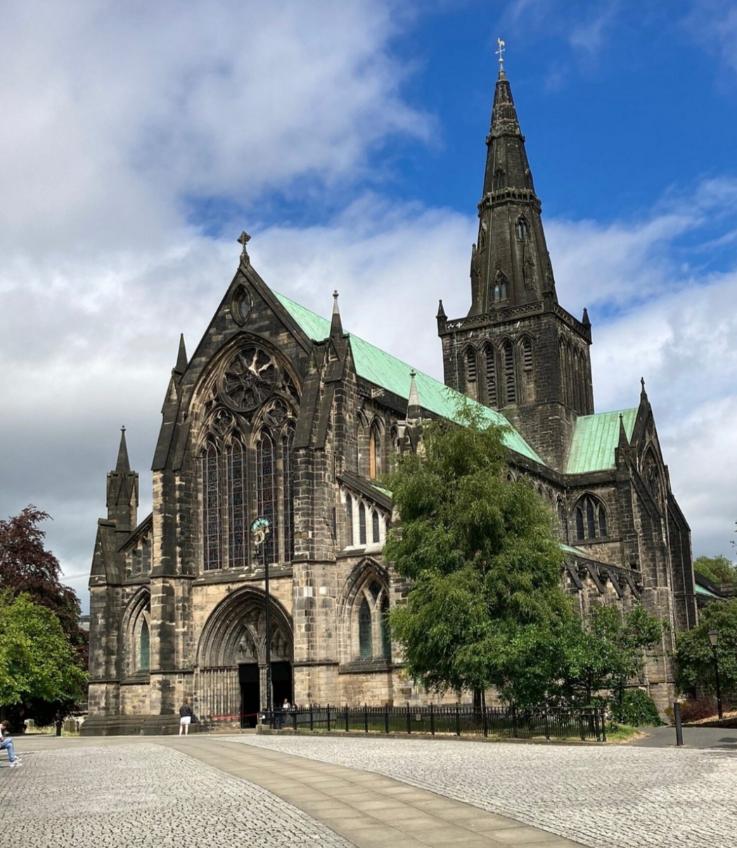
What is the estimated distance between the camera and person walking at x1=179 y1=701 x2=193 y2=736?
130ft

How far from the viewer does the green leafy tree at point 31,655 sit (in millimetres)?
46125

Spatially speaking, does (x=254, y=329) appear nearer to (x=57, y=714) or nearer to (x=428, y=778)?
(x=57, y=714)

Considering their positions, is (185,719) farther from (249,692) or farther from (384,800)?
(384,800)

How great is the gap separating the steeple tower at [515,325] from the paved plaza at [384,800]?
42180mm

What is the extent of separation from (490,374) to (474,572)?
34.3 metres

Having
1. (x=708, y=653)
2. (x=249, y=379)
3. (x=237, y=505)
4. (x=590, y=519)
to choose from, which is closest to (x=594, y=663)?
(x=237, y=505)

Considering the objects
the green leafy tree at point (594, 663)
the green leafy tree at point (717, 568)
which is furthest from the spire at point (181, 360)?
the green leafy tree at point (717, 568)

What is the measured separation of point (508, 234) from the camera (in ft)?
222

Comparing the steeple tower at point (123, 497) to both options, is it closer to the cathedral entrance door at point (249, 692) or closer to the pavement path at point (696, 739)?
the cathedral entrance door at point (249, 692)

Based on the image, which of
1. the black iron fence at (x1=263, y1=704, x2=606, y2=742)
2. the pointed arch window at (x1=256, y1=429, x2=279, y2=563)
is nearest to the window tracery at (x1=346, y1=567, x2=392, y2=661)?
the black iron fence at (x1=263, y1=704, x2=606, y2=742)

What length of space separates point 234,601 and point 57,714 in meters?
17.8

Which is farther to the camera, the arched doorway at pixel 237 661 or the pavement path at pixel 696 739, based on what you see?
the arched doorway at pixel 237 661

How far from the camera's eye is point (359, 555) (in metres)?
41.0

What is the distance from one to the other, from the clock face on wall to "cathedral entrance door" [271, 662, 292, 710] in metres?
10.7
